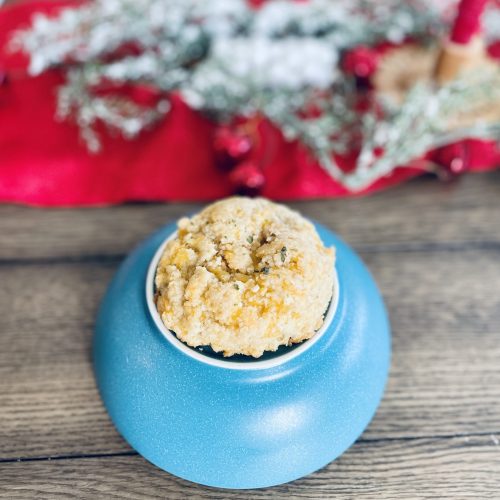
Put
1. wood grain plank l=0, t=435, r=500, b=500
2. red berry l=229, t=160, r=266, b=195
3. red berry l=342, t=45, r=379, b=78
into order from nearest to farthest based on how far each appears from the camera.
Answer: wood grain plank l=0, t=435, r=500, b=500
red berry l=229, t=160, r=266, b=195
red berry l=342, t=45, r=379, b=78

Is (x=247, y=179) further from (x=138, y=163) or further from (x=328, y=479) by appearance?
(x=328, y=479)

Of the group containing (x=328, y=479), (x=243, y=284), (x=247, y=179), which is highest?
(x=243, y=284)

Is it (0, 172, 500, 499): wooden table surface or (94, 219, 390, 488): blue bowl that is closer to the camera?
(94, 219, 390, 488): blue bowl

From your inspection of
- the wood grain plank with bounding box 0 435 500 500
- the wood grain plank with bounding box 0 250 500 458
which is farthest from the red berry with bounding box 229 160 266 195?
the wood grain plank with bounding box 0 435 500 500

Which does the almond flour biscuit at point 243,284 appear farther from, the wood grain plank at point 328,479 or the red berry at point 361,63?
the red berry at point 361,63

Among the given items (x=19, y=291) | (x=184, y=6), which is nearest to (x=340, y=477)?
(x=19, y=291)

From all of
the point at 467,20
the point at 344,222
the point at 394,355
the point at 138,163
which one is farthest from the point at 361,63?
the point at 394,355

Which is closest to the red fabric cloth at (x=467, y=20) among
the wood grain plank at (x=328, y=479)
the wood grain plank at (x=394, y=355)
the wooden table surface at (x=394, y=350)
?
the wooden table surface at (x=394, y=350)

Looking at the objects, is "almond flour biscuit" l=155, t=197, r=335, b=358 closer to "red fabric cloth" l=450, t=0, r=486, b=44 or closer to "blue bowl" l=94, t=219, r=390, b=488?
"blue bowl" l=94, t=219, r=390, b=488
